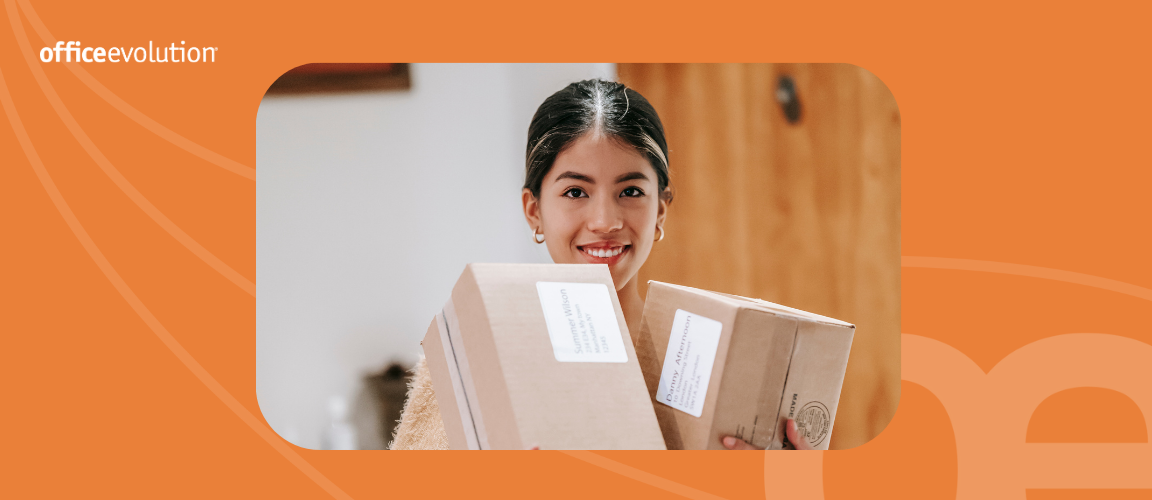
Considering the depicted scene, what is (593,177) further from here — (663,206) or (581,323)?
(581,323)

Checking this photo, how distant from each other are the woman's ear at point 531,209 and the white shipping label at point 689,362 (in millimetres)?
576

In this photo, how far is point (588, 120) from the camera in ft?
5.55

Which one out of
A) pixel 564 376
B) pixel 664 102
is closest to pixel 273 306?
pixel 564 376

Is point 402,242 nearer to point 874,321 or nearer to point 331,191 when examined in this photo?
point 331,191

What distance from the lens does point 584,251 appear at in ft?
5.69

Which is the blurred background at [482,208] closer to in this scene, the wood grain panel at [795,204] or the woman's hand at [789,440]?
the wood grain panel at [795,204]

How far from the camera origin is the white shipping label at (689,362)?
1.20 metres

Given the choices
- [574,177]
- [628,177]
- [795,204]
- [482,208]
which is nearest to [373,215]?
[482,208]

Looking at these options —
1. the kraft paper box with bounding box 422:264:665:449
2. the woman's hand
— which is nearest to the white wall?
the kraft paper box with bounding box 422:264:665:449

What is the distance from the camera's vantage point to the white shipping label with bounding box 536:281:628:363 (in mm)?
1190

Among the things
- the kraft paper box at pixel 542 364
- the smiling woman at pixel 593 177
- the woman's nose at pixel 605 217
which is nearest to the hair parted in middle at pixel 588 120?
the smiling woman at pixel 593 177

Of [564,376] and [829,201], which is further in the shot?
[829,201]

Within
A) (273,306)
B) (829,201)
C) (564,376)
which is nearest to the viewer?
(564,376)

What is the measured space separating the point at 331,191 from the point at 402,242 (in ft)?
0.64
